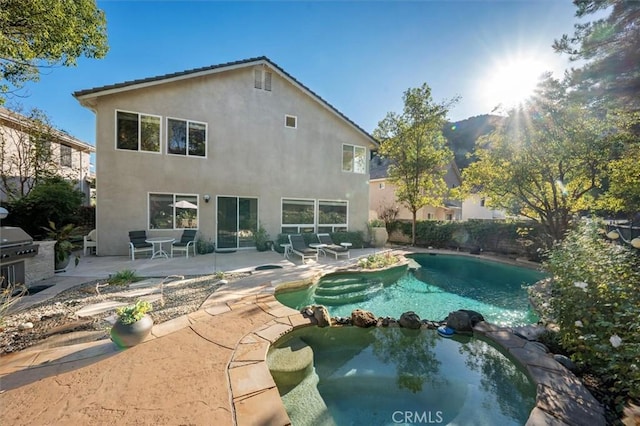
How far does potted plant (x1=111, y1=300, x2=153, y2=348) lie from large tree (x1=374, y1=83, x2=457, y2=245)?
14.9 m

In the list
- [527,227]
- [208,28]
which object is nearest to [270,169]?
[208,28]

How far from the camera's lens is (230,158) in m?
11.6

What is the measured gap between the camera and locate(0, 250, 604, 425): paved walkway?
2441mm

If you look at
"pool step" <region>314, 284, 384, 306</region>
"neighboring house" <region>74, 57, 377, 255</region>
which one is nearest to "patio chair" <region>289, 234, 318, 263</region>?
"neighboring house" <region>74, 57, 377, 255</region>

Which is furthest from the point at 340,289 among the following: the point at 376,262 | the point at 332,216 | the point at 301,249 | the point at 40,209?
the point at 40,209

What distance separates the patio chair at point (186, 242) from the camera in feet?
33.3

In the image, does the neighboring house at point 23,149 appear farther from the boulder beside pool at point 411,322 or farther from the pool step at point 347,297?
the boulder beside pool at point 411,322

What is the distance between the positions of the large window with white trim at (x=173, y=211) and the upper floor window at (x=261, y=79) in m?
6.20

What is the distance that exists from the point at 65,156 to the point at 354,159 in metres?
18.0

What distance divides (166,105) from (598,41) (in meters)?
13.6

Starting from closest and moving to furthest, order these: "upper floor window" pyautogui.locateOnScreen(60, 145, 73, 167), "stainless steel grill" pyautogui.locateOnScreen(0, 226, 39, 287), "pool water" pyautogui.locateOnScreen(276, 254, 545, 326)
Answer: "stainless steel grill" pyautogui.locateOnScreen(0, 226, 39, 287) → "pool water" pyautogui.locateOnScreen(276, 254, 545, 326) → "upper floor window" pyautogui.locateOnScreen(60, 145, 73, 167)

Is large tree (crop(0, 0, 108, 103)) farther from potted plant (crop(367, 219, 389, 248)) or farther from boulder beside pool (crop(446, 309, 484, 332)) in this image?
potted plant (crop(367, 219, 389, 248))

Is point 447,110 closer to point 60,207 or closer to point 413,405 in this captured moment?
point 413,405

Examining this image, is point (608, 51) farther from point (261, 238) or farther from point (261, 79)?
point (261, 238)
